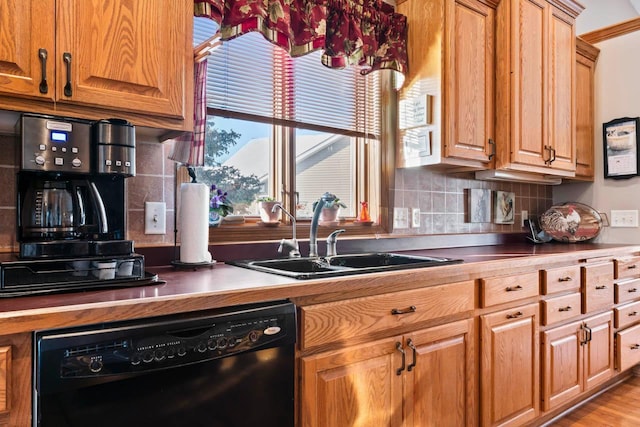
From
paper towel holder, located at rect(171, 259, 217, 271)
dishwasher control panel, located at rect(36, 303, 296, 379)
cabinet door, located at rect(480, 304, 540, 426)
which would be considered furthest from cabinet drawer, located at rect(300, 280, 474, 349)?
paper towel holder, located at rect(171, 259, 217, 271)

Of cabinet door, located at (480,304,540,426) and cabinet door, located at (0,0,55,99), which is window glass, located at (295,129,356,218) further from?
cabinet door, located at (0,0,55,99)

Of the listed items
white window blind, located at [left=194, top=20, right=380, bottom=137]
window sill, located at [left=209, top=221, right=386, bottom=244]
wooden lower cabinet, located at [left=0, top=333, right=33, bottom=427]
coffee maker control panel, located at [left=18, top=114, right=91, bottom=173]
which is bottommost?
wooden lower cabinet, located at [left=0, top=333, right=33, bottom=427]

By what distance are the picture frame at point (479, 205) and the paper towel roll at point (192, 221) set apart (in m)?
1.84

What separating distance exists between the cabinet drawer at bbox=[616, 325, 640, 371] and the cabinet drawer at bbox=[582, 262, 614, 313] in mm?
268

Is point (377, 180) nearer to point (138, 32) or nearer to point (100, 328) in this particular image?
point (138, 32)

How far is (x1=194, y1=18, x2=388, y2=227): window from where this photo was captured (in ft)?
6.39

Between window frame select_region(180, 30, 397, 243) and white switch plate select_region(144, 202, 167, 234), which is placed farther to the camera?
window frame select_region(180, 30, 397, 243)

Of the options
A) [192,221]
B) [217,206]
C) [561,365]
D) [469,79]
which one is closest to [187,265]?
[192,221]

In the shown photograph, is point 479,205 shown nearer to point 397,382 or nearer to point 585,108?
point 585,108

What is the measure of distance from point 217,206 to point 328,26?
1.00 meters

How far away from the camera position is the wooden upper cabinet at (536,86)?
2.49 m

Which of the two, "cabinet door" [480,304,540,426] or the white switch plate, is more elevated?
the white switch plate

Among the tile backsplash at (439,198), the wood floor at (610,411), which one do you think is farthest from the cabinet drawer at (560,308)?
the tile backsplash at (439,198)

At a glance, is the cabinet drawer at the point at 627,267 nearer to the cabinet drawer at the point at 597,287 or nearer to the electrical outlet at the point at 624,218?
the cabinet drawer at the point at 597,287
